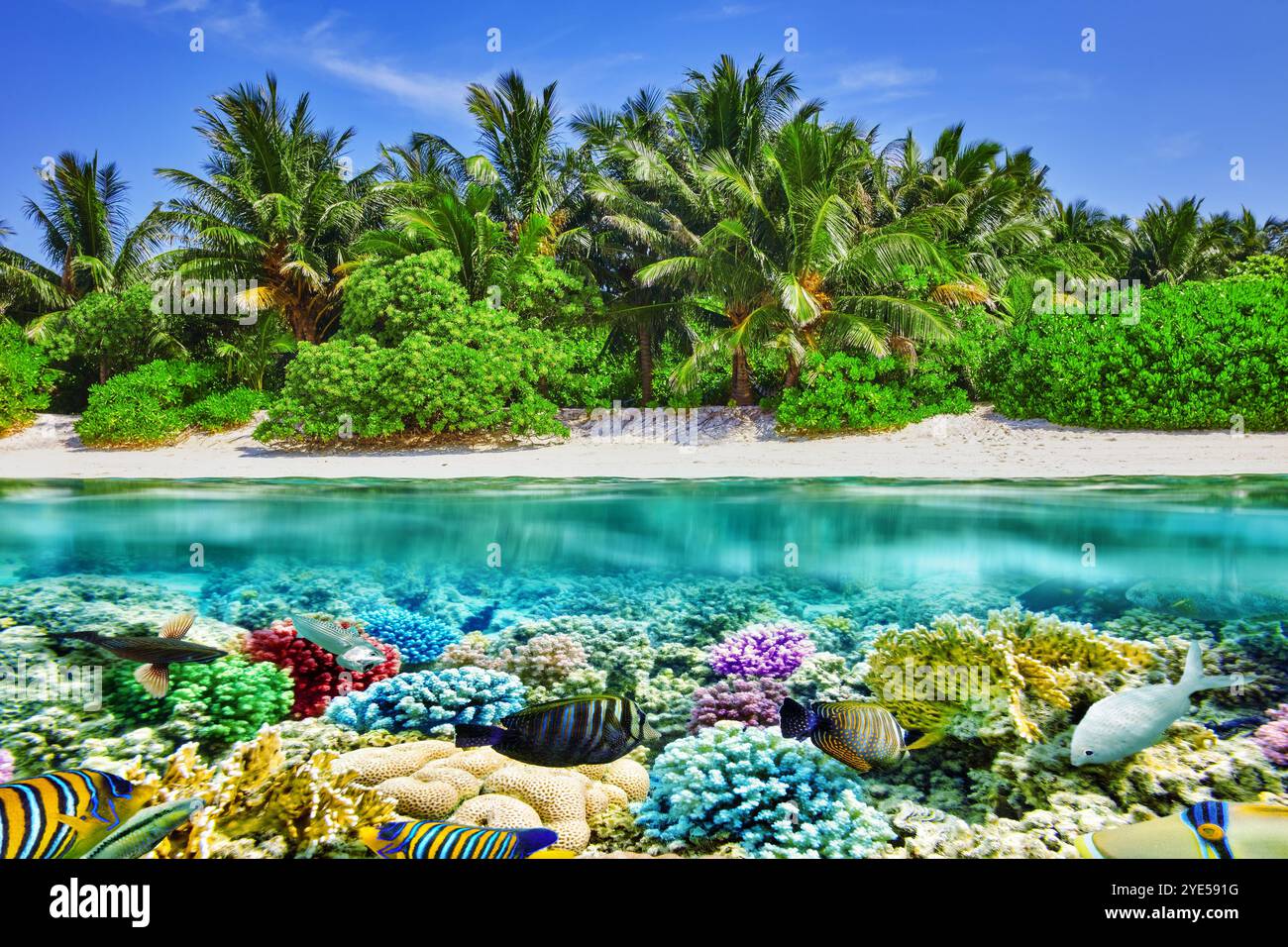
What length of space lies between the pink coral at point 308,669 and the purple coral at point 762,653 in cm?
233

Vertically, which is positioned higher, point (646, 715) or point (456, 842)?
point (456, 842)

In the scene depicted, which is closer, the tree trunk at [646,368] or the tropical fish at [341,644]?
the tropical fish at [341,644]

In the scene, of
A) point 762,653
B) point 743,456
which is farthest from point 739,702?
point 743,456

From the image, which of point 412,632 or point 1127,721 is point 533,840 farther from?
point 412,632

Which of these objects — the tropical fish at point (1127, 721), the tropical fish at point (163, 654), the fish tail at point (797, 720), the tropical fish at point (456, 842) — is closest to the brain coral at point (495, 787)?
the tropical fish at point (456, 842)

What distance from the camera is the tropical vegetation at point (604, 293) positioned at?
1695 centimetres

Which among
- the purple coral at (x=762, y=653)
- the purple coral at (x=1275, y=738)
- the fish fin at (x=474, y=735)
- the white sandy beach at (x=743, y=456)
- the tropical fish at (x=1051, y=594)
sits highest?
the white sandy beach at (x=743, y=456)

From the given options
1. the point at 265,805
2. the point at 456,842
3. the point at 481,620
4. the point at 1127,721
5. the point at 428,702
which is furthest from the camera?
the point at 481,620

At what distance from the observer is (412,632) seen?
6211mm

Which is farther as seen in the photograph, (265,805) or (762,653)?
(762,653)

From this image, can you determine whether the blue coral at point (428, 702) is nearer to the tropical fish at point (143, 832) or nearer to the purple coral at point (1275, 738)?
the tropical fish at point (143, 832)

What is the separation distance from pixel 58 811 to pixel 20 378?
2313 centimetres

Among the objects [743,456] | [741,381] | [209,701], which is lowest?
[209,701]
